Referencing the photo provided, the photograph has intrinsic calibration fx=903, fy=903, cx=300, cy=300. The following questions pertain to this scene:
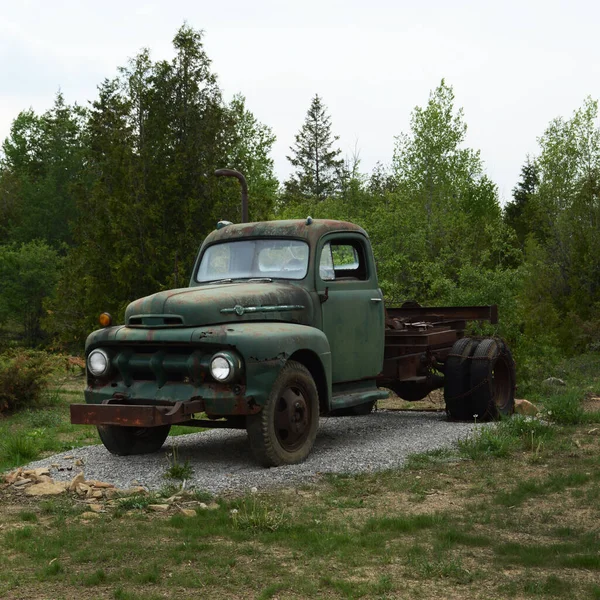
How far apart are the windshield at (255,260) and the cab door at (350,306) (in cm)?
22

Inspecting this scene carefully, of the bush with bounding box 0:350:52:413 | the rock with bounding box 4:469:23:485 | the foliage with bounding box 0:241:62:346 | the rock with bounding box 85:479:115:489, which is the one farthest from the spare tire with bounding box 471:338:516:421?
the foliage with bounding box 0:241:62:346

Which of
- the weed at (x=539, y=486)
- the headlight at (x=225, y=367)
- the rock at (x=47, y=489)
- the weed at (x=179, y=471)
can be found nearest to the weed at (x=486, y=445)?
the weed at (x=539, y=486)

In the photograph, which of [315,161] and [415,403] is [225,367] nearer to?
[415,403]

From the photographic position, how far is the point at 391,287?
1692cm

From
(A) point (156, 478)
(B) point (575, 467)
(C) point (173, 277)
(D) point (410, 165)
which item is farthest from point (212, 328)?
(D) point (410, 165)

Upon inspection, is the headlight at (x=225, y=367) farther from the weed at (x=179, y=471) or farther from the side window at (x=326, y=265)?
the side window at (x=326, y=265)

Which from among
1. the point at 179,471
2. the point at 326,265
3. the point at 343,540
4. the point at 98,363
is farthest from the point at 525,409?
the point at 343,540

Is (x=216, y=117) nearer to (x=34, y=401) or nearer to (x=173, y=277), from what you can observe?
(x=173, y=277)

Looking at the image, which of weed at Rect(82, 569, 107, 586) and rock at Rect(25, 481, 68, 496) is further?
rock at Rect(25, 481, 68, 496)

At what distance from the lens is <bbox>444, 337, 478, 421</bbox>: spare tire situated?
1066cm

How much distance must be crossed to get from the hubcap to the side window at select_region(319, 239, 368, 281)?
1.53 meters

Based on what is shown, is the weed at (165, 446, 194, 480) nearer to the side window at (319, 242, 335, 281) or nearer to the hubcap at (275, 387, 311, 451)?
the hubcap at (275, 387, 311, 451)

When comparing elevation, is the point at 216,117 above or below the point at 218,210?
above

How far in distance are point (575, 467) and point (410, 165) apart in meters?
33.0
